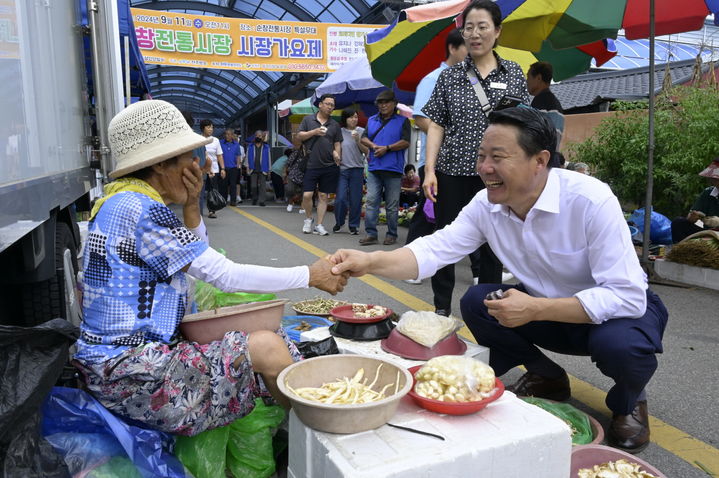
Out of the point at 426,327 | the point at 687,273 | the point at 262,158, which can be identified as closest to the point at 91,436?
the point at 426,327

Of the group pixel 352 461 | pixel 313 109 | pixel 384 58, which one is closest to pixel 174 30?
pixel 313 109

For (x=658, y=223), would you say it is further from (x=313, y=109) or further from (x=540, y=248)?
(x=313, y=109)

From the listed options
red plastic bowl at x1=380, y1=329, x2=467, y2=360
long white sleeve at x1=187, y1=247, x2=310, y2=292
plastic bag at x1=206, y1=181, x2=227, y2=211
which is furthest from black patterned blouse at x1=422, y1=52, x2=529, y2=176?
plastic bag at x1=206, y1=181, x2=227, y2=211

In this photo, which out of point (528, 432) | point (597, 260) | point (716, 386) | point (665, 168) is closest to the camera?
point (528, 432)

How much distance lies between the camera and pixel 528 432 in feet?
5.59

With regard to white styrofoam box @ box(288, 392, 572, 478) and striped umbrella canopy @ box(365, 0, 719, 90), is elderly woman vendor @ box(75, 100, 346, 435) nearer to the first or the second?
white styrofoam box @ box(288, 392, 572, 478)

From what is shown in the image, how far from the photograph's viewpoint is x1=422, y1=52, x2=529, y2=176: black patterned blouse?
12.3 ft

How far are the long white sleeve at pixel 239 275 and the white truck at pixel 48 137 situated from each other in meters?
0.62

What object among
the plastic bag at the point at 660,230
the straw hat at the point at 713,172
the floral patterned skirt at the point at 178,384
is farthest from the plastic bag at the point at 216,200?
the plastic bag at the point at 660,230

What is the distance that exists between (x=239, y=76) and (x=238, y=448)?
2312cm

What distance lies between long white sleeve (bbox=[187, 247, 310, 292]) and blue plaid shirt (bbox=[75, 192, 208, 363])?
0.32ft

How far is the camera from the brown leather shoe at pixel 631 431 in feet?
7.98

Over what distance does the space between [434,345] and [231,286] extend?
100 centimetres

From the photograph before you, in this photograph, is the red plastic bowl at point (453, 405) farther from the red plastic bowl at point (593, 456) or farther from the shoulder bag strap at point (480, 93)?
the shoulder bag strap at point (480, 93)
